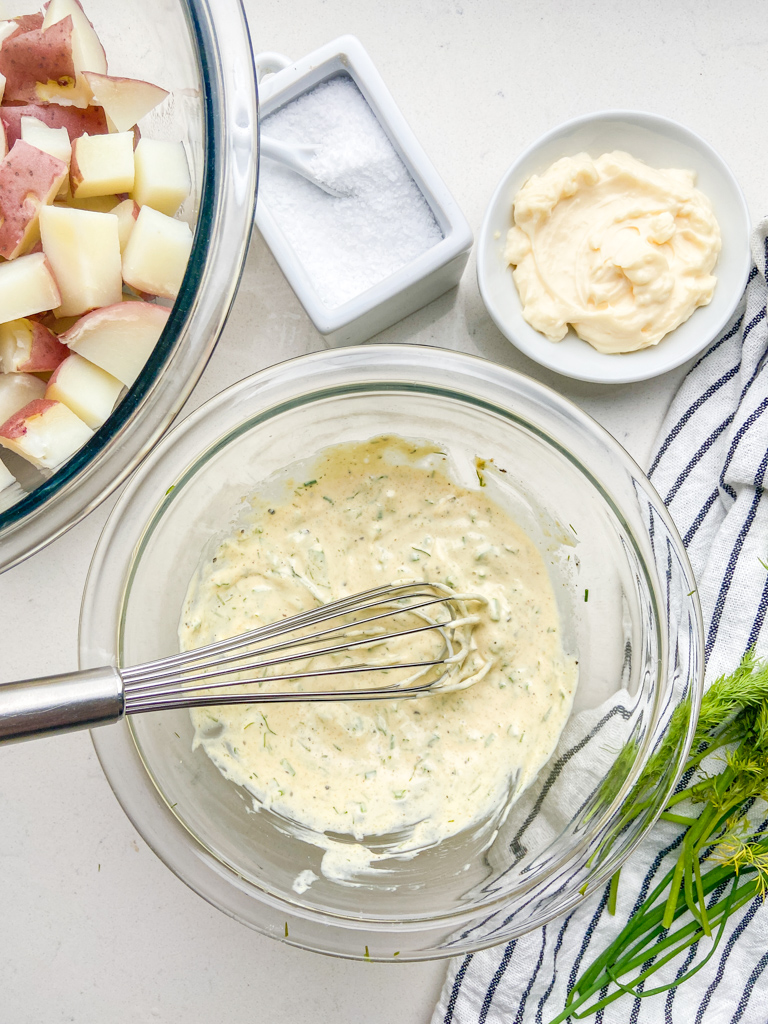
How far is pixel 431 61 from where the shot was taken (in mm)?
1119

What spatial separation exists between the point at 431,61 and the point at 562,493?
0.62 m

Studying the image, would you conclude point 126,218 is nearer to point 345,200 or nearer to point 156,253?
point 156,253

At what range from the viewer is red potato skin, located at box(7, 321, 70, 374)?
0.87 meters

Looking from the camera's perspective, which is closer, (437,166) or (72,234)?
(72,234)

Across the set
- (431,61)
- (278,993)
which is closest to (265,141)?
(431,61)

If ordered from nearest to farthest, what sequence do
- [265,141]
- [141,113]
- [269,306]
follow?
[141,113], [265,141], [269,306]

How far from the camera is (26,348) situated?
0.87 m

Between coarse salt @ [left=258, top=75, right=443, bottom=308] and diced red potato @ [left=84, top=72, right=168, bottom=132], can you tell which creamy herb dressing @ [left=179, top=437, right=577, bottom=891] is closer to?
coarse salt @ [left=258, top=75, right=443, bottom=308]

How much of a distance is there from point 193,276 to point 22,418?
0.74 ft

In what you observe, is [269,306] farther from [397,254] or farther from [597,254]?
[597,254]

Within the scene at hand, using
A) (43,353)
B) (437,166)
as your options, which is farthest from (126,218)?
(437,166)

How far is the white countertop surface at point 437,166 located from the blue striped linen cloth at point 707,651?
0.22ft

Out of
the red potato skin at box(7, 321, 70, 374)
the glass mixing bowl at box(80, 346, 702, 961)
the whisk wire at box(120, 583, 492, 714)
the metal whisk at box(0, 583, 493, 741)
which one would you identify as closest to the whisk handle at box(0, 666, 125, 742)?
the metal whisk at box(0, 583, 493, 741)

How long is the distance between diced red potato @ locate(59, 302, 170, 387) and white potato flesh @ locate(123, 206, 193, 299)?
0.10ft
